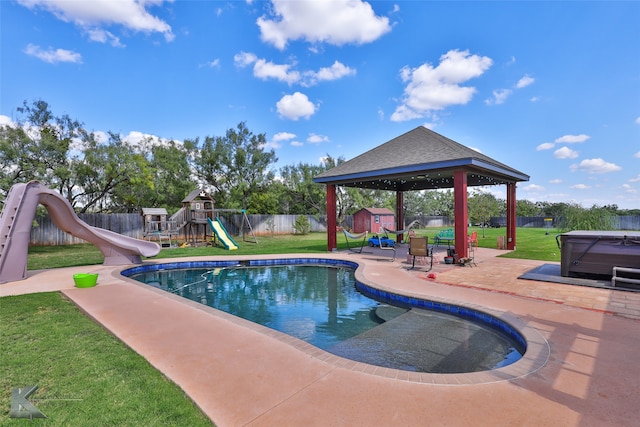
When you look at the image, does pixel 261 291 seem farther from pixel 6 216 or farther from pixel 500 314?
pixel 6 216

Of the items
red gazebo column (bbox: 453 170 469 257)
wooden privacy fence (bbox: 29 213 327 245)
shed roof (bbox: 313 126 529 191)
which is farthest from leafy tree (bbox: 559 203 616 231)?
wooden privacy fence (bbox: 29 213 327 245)

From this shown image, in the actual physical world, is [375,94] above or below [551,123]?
above

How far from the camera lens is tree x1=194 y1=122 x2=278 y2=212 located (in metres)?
25.1

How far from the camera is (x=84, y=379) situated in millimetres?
3047

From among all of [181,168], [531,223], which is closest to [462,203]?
[181,168]

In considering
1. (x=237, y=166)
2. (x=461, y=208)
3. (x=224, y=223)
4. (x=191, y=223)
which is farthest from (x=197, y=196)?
(x=461, y=208)

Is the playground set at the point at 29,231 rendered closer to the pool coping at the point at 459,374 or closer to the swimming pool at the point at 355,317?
the swimming pool at the point at 355,317

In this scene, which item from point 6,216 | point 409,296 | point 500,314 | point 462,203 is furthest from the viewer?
point 462,203

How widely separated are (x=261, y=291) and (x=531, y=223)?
1582 inches

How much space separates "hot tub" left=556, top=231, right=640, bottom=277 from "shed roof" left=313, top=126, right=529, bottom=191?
311 centimetres

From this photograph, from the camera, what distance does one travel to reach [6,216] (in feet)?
26.8

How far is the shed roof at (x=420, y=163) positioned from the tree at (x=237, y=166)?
1314 centimetres

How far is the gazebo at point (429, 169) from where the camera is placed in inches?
368

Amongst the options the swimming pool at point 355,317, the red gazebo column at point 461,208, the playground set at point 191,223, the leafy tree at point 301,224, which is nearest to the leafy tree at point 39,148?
the playground set at point 191,223
